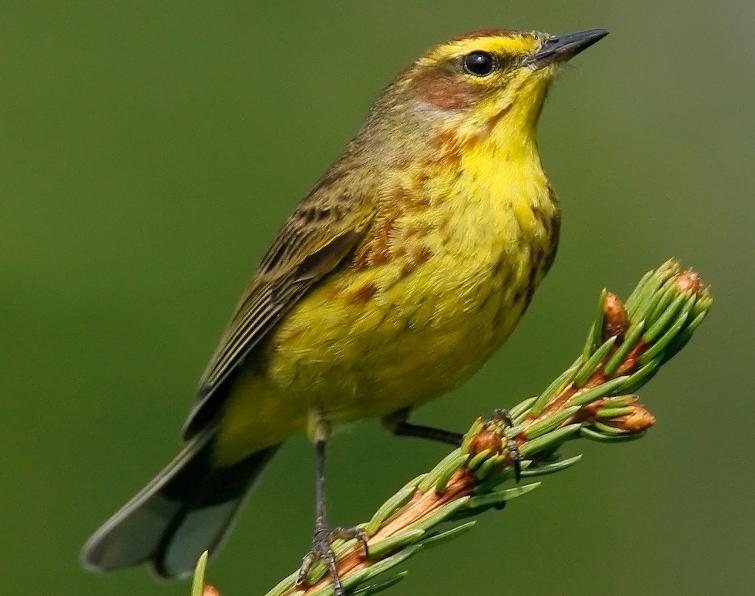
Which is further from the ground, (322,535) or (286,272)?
(286,272)

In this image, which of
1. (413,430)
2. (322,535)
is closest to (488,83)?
(413,430)

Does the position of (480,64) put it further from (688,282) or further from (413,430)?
(688,282)

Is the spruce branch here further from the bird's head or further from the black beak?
the black beak

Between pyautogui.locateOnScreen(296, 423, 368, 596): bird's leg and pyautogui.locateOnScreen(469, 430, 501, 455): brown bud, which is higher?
pyautogui.locateOnScreen(469, 430, 501, 455): brown bud

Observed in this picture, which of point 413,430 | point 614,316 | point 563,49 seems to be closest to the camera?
point 614,316

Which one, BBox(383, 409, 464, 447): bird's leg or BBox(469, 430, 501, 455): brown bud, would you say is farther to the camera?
BBox(383, 409, 464, 447): bird's leg

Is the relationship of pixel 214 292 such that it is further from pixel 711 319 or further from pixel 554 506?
pixel 711 319

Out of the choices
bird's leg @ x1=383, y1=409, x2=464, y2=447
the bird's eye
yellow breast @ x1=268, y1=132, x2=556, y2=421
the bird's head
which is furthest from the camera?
bird's leg @ x1=383, y1=409, x2=464, y2=447

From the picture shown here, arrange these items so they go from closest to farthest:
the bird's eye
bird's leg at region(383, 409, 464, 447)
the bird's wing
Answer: the bird's wing, the bird's eye, bird's leg at region(383, 409, 464, 447)

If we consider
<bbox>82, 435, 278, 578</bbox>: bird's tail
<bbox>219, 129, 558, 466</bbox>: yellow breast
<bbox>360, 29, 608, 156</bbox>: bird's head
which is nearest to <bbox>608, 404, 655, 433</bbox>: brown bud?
<bbox>219, 129, 558, 466</bbox>: yellow breast
